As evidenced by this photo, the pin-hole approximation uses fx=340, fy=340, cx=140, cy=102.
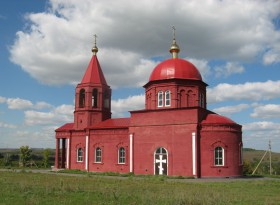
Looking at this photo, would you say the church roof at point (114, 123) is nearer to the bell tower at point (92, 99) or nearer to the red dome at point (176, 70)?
the bell tower at point (92, 99)

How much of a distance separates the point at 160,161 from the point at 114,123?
6955mm

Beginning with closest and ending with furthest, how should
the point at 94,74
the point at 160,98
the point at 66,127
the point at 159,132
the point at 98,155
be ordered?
the point at 159,132
the point at 160,98
the point at 98,155
the point at 94,74
the point at 66,127

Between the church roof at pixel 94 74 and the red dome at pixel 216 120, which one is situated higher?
→ the church roof at pixel 94 74

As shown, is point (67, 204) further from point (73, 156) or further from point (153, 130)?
point (73, 156)

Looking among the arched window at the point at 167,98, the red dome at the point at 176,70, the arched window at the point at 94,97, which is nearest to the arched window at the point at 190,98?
the red dome at the point at 176,70

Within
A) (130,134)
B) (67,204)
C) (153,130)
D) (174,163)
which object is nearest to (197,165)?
(174,163)

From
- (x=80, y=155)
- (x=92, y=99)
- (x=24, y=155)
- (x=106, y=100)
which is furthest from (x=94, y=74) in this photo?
(x=24, y=155)

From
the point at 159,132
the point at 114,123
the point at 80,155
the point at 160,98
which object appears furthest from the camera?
the point at 80,155

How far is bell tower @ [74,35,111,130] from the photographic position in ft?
110

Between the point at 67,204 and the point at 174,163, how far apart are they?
15.9 metres

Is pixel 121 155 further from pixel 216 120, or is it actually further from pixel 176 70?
Answer: pixel 216 120

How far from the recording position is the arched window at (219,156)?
84.2 feet

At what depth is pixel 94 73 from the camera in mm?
34500

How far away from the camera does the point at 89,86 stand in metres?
33.7
